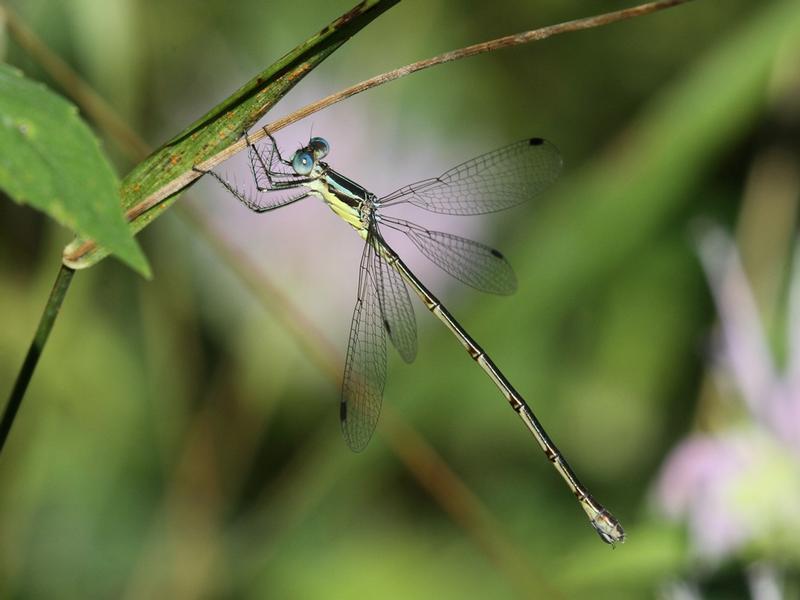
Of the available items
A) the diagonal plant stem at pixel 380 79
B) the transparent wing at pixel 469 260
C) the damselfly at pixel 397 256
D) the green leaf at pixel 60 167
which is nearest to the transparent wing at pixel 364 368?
the damselfly at pixel 397 256

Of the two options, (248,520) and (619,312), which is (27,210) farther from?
(619,312)

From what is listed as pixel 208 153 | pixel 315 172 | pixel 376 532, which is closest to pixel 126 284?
pixel 376 532

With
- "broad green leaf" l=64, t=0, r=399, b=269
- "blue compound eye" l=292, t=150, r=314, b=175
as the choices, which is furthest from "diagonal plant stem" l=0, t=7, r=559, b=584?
"broad green leaf" l=64, t=0, r=399, b=269

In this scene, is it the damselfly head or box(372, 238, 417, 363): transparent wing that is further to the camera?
box(372, 238, 417, 363): transparent wing

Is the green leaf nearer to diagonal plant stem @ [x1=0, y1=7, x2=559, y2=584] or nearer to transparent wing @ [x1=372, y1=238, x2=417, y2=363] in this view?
diagonal plant stem @ [x1=0, y1=7, x2=559, y2=584]

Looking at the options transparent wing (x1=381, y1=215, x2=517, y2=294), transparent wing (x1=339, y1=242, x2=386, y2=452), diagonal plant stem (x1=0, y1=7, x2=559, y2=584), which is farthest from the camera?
transparent wing (x1=381, y1=215, x2=517, y2=294)

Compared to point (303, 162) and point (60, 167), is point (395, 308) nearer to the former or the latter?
point (303, 162)
